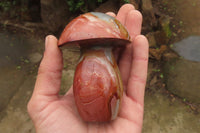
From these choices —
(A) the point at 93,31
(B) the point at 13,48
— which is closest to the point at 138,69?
(A) the point at 93,31

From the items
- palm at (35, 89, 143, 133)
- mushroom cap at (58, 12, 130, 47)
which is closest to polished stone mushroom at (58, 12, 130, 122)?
mushroom cap at (58, 12, 130, 47)

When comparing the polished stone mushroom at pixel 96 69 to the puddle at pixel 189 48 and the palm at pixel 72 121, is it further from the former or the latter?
the puddle at pixel 189 48

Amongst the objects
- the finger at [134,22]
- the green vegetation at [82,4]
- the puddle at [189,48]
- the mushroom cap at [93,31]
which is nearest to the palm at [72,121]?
the mushroom cap at [93,31]

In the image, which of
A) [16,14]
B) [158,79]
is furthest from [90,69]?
[16,14]

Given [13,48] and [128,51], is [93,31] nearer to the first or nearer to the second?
[128,51]

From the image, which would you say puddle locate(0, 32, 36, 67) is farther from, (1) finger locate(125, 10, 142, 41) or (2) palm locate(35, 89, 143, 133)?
(1) finger locate(125, 10, 142, 41)
